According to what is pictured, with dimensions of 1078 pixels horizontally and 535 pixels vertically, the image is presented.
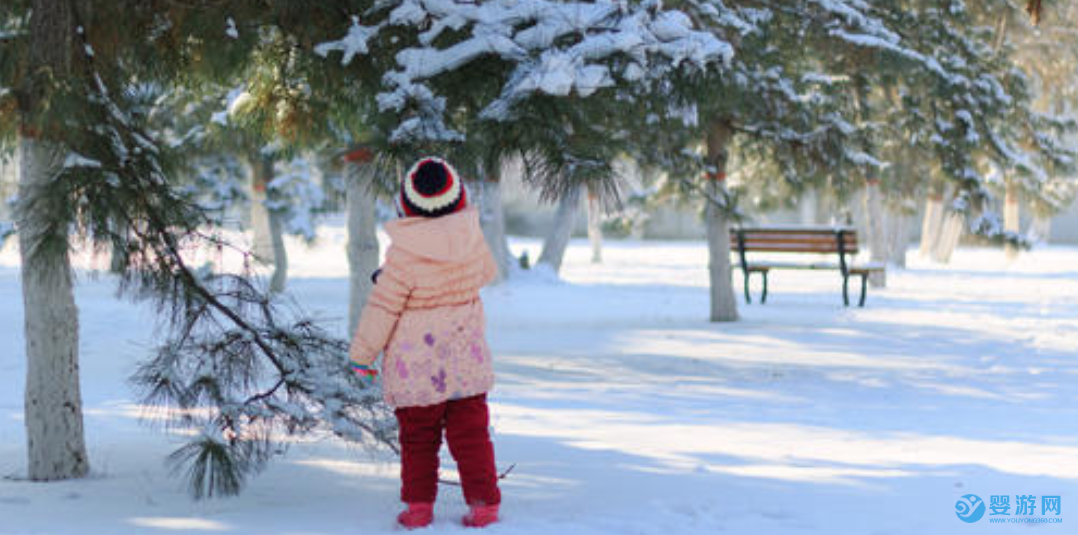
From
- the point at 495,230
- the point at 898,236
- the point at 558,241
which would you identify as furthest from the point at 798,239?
the point at 898,236

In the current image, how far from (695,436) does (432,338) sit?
2580 mm

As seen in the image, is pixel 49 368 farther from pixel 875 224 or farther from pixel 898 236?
pixel 898 236

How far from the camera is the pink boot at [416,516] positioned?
15.0 ft

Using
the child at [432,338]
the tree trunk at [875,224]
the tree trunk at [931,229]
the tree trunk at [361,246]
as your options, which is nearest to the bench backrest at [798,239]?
the tree trunk at [875,224]

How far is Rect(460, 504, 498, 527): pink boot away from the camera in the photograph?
4570 mm

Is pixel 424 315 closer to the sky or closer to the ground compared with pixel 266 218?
closer to the ground

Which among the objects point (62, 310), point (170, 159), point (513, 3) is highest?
point (513, 3)

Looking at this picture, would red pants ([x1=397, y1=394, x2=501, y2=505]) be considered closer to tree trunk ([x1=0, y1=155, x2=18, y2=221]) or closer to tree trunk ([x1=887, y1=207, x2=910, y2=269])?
tree trunk ([x1=0, y1=155, x2=18, y2=221])

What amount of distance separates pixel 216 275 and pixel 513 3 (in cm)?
170

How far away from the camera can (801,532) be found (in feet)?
14.8

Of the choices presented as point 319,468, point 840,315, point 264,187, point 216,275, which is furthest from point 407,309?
point 264,187

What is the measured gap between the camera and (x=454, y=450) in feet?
15.2

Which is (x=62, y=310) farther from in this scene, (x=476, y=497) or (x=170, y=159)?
(x=476, y=497)

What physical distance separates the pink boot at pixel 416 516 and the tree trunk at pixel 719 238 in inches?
334
